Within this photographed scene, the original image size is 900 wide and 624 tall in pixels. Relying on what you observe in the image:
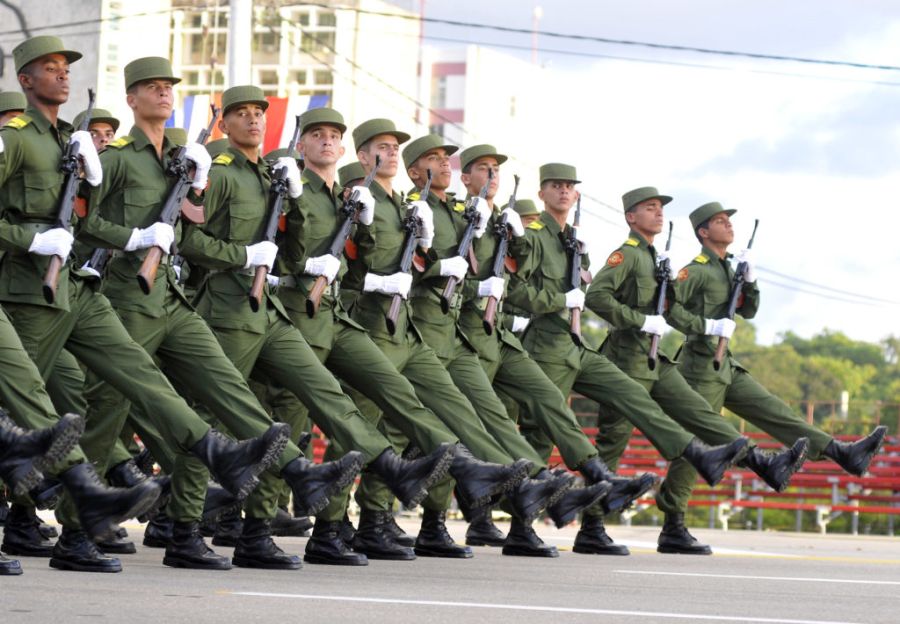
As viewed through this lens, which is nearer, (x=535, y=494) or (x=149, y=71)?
(x=149, y=71)

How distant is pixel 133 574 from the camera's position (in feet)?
28.3

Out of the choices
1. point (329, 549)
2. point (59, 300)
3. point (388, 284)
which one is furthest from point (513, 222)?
point (59, 300)

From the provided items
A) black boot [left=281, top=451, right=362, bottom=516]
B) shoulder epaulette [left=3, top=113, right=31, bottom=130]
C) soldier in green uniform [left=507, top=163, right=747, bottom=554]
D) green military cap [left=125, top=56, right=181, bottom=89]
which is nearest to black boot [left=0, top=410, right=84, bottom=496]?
shoulder epaulette [left=3, top=113, right=31, bottom=130]

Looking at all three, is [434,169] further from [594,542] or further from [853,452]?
[853,452]

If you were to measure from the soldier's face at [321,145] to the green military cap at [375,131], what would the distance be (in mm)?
636

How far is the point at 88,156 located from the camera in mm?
8430

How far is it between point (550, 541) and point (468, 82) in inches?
2566

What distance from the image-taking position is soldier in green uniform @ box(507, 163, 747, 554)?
463 inches

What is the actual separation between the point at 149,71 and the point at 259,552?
2.29m

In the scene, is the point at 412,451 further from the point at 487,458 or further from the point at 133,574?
the point at 133,574

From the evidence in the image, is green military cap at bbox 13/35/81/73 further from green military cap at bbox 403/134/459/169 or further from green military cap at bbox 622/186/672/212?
green military cap at bbox 622/186/672/212

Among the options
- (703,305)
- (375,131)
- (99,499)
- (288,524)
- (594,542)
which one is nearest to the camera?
(99,499)

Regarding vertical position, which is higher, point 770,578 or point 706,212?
point 706,212

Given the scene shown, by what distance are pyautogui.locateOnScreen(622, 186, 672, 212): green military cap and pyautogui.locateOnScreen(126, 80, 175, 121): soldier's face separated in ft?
14.7
